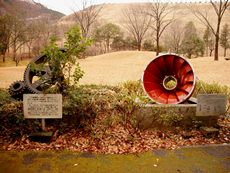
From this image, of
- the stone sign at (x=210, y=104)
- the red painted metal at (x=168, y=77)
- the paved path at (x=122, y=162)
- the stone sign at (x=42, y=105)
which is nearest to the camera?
the paved path at (x=122, y=162)

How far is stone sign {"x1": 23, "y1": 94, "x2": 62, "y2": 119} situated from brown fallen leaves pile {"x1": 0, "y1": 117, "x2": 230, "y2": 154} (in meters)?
0.66

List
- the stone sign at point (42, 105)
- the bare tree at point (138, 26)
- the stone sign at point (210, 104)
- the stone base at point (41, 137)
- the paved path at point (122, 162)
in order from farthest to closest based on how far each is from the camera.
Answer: the bare tree at point (138, 26)
the stone sign at point (210, 104)
the stone base at point (41, 137)
the stone sign at point (42, 105)
the paved path at point (122, 162)

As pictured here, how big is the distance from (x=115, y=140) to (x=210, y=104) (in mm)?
2567

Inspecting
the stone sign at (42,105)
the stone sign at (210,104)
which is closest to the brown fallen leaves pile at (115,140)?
the stone sign at (210,104)

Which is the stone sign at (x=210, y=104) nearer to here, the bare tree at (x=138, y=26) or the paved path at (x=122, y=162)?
the paved path at (x=122, y=162)

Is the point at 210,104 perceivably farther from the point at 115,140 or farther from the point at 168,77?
the point at 115,140

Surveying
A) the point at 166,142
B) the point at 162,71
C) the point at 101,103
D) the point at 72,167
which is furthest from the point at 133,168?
the point at 162,71

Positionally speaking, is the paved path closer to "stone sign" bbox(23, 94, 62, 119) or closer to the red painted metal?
"stone sign" bbox(23, 94, 62, 119)

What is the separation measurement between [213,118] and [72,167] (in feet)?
13.1

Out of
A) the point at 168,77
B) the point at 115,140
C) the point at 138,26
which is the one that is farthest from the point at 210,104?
the point at 138,26

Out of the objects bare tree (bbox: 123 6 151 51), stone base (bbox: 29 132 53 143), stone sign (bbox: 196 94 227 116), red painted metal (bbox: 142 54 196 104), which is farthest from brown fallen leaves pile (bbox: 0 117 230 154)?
bare tree (bbox: 123 6 151 51)

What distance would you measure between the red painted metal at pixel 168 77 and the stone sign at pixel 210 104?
0.71 meters

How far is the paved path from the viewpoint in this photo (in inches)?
187

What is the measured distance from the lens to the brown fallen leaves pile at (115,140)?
5691 millimetres
